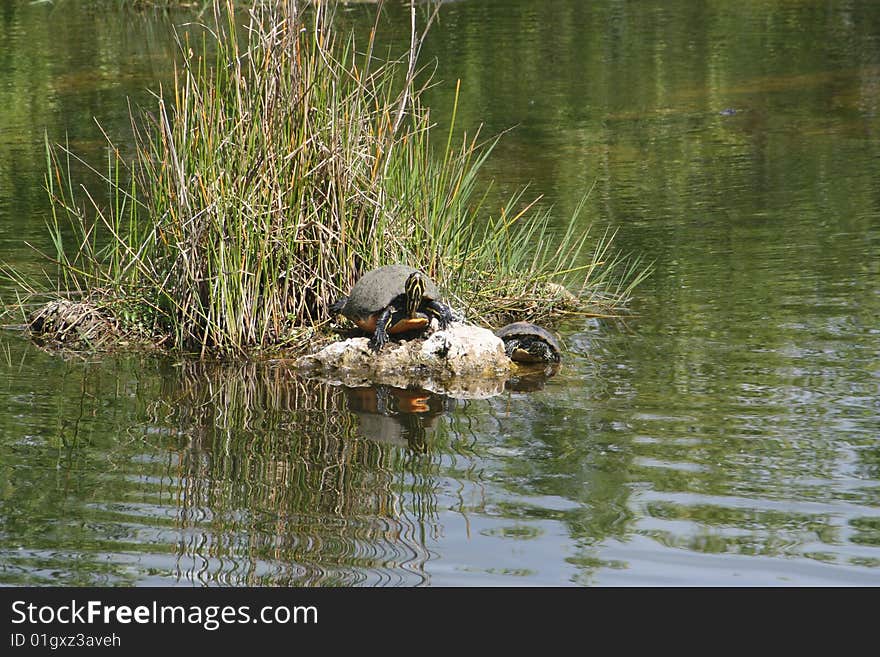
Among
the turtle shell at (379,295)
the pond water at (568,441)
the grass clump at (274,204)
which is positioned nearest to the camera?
the pond water at (568,441)

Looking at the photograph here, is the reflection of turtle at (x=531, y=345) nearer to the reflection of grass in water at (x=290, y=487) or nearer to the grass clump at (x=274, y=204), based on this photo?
the grass clump at (x=274, y=204)

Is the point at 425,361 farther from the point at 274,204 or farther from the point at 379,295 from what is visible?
the point at 274,204

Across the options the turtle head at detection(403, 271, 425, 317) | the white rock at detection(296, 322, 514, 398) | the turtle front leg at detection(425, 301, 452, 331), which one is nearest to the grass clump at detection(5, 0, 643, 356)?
the white rock at detection(296, 322, 514, 398)

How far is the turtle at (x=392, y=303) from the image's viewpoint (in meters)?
6.04

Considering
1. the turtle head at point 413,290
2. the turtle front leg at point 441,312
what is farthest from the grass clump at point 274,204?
the turtle head at point 413,290

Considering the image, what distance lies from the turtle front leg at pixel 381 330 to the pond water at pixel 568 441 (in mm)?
362

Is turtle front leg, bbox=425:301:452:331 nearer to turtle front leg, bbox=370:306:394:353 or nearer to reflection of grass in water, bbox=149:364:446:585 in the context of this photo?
turtle front leg, bbox=370:306:394:353

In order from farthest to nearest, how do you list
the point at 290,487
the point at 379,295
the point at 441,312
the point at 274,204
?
the point at 274,204 < the point at 441,312 < the point at 379,295 < the point at 290,487

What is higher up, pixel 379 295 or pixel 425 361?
pixel 379 295

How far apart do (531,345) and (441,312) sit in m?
0.46

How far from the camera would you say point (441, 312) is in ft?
20.6

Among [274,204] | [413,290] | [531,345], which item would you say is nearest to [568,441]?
[531,345]

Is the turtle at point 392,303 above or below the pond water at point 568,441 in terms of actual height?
above

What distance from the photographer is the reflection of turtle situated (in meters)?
6.16
